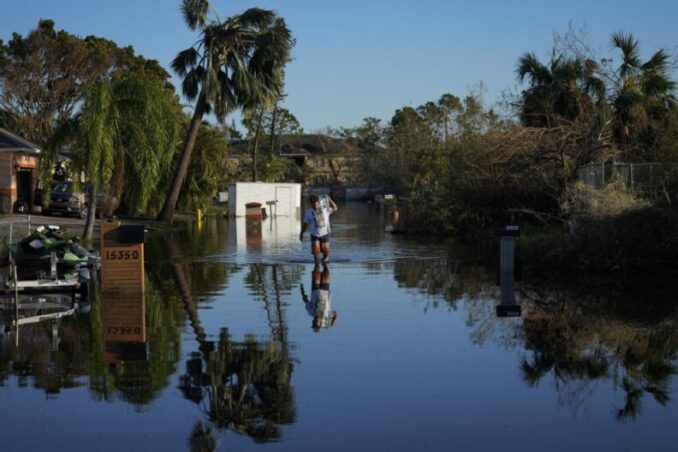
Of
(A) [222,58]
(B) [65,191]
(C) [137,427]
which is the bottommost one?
(C) [137,427]

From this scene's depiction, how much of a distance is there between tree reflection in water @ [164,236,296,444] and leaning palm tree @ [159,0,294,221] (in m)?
28.4

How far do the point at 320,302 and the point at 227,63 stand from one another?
27.5m

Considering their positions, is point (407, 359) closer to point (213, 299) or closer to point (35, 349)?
point (35, 349)

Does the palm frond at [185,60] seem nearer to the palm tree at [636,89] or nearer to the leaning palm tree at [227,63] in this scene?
the leaning palm tree at [227,63]

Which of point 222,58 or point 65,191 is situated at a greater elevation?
point 222,58

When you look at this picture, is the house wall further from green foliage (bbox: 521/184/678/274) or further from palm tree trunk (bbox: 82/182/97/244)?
green foliage (bbox: 521/184/678/274)

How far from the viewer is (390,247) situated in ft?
90.0

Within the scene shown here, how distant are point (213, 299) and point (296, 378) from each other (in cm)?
643

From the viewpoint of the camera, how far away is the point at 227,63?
41094mm

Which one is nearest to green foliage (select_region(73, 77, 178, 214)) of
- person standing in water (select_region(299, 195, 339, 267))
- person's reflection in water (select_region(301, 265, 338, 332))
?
person standing in water (select_region(299, 195, 339, 267))

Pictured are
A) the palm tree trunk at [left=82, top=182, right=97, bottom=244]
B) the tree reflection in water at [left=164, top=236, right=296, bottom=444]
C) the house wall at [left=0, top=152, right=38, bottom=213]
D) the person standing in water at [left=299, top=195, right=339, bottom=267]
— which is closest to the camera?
the tree reflection in water at [left=164, top=236, right=296, bottom=444]

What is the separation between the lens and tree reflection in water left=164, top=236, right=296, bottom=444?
24.7 ft

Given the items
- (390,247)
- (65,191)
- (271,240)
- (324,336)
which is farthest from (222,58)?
(324,336)

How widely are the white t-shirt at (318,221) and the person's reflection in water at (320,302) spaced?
1.13 meters
